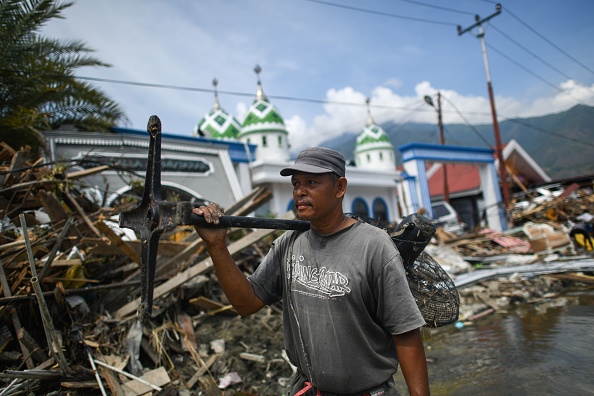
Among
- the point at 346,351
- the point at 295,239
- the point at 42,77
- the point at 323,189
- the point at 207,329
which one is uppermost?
the point at 42,77

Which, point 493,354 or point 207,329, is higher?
point 207,329

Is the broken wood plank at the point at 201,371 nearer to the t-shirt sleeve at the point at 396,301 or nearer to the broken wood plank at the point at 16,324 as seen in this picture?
the broken wood plank at the point at 16,324

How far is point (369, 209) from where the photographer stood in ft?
72.8

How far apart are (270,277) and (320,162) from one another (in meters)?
0.69

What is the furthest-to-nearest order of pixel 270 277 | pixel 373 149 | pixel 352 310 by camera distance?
pixel 373 149 < pixel 270 277 < pixel 352 310

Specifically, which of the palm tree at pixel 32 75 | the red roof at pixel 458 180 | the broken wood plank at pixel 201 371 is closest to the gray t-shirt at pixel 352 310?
the broken wood plank at pixel 201 371

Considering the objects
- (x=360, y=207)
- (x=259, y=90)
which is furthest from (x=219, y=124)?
(x=360, y=207)

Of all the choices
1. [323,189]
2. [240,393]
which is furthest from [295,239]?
[240,393]

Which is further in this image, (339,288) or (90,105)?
(90,105)

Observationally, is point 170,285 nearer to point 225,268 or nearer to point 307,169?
point 225,268

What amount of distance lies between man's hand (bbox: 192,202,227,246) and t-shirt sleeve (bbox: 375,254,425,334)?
0.71 metres

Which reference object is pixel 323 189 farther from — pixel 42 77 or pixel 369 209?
pixel 369 209

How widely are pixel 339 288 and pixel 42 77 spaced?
8559mm

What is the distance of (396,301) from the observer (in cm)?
163
